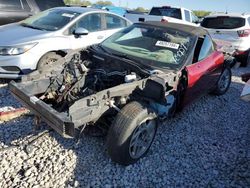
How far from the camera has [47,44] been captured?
5.56 metres

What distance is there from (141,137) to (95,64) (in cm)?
142

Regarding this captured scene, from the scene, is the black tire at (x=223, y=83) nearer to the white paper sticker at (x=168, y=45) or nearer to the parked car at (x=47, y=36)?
the white paper sticker at (x=168, y=45)

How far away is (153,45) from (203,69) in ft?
3.00

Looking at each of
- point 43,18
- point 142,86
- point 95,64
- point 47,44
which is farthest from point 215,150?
point 43,18

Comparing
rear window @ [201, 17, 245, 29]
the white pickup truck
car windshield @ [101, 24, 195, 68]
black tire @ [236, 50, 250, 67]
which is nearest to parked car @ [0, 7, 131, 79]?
car windshield @ [101, 24, 195, 68]

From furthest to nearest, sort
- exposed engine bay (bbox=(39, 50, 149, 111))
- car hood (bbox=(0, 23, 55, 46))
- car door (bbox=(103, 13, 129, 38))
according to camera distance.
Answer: car door (bbox=(103, 13, 129, 38))
car hood (bbox=(0, 23, 55, 46))
exposed engine bay (bbox=(39, 50, 149, 111))

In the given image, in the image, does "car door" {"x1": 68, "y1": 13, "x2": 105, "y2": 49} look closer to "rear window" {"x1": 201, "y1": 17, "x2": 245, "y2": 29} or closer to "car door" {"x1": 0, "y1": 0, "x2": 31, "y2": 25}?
"car door" {"x1": 0, "y1": 0, "x2": 31, "y2": 25}

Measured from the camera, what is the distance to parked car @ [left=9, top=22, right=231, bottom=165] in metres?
3.17

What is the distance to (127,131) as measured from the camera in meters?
3.21

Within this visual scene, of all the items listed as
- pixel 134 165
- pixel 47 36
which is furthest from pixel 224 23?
pixel 134 165

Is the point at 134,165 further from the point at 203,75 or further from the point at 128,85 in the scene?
the point at 203,75

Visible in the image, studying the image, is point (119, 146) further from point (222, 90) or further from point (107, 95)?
point (222, 90)

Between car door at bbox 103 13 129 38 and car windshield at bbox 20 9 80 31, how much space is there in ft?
3.15

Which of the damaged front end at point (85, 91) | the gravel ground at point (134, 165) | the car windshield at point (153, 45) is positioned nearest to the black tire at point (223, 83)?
the gravel ground at point (134, 165)
